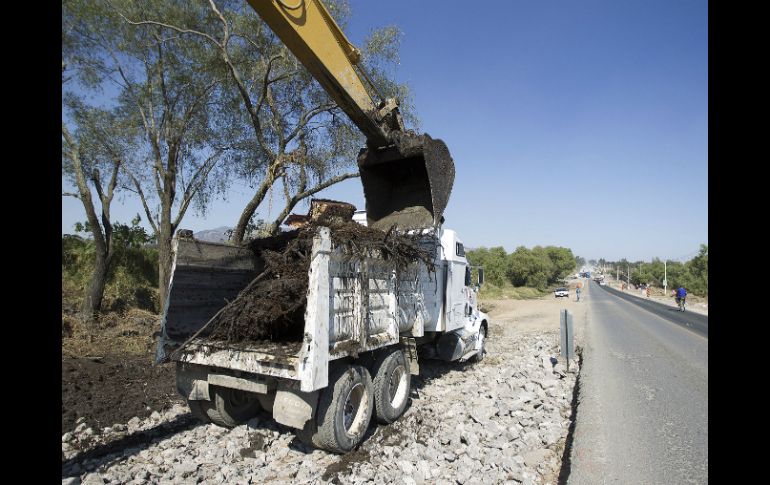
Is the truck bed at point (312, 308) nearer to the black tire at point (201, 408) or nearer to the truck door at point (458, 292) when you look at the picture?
the black tire at point (201, 408)

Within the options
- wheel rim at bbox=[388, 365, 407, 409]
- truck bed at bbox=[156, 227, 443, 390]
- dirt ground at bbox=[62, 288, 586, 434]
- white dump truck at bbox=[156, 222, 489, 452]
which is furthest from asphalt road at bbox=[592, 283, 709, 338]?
dirt ground at bbox=[62, 288, 586, 434]

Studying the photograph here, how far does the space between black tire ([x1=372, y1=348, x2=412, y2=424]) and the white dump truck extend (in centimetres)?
1

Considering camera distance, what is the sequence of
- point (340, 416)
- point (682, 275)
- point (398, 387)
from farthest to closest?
point (682, 275), point (398, 387), point (340, 416)

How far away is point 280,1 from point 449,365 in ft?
23.2

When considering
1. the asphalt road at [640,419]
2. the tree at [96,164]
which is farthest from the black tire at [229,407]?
the tree at [96,164]

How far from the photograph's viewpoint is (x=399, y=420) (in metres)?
5.45

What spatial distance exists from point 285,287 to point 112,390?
383 cm

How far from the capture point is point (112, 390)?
624cm

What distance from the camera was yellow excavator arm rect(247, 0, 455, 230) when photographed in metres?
4.63

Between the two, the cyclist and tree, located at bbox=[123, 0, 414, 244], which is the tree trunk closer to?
tree, located at bbox=[123, 0, 414, 244]

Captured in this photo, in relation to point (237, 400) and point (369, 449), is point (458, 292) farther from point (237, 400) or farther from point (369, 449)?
point (237, 400)

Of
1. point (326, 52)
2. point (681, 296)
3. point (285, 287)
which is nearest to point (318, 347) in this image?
point (285, 287)

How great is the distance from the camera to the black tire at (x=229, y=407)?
487 cm

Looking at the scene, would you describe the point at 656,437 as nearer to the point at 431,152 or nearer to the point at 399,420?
the point at 399,420
